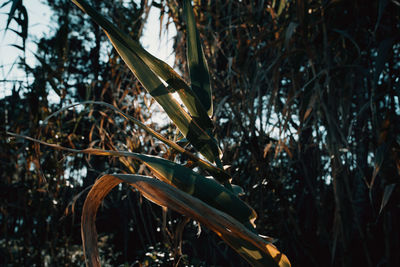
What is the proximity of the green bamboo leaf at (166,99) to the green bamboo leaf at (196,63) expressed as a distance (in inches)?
1.6

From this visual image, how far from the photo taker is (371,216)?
4.52ft

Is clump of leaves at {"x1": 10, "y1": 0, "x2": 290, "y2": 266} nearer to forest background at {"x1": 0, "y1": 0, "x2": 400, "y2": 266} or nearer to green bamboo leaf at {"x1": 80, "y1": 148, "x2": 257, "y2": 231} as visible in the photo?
green bamboo leaf at {"x1": 80, "y1": 148, "x2": 257, "y2": 231}

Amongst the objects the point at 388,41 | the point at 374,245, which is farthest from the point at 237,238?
the point at 374,245

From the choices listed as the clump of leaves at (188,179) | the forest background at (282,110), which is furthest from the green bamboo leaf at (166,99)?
the forest background at (282,110)

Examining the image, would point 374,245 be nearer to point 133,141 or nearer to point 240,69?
point 240,69

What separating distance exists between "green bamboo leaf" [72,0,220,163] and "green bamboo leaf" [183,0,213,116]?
0.14ft

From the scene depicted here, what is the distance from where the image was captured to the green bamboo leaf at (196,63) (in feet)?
1.12

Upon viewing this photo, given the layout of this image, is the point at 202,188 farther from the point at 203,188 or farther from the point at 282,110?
the point at 282,110

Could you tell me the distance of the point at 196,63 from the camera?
344mm

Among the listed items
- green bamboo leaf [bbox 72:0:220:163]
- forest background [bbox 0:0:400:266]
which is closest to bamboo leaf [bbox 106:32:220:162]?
green bamboo leaf [bbox 72:0:220:163]

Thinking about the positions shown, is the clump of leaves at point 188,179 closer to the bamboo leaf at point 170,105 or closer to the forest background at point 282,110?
the bamboo leaf at point 170,105

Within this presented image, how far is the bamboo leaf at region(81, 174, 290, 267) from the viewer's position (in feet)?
0.77

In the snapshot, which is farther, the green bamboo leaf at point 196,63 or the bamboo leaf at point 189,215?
the green bamboo leaf at point 196,63

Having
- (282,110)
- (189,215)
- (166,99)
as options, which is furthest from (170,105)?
(282,110)
